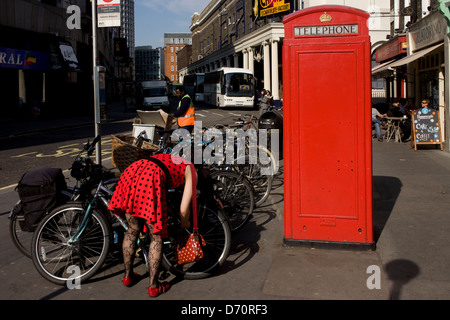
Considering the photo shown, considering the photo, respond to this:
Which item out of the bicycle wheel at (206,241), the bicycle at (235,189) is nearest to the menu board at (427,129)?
the bicycle at (235,189)

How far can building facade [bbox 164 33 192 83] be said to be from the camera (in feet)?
556

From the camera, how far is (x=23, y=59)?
2600 centimetres

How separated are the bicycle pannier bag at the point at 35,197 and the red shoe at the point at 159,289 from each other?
1.31m

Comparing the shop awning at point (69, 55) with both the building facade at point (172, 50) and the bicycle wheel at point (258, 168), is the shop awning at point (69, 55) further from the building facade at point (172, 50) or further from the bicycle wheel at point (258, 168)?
the building facade at point (172, 50)

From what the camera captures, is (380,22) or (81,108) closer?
(81,108)

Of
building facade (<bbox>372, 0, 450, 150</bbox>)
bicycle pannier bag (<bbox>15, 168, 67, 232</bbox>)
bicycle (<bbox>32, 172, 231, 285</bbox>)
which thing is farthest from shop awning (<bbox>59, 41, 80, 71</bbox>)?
bicycle (<bbox>32, 172, 231, 285</bbox>)

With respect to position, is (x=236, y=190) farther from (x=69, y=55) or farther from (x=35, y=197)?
(x=69, y=55)

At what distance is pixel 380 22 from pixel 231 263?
123ft

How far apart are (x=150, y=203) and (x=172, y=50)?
575 feet

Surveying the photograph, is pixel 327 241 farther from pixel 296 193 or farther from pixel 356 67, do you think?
pixel 356 67

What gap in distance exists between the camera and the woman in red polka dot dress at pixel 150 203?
4.02 m

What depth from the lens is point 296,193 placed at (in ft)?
17.5

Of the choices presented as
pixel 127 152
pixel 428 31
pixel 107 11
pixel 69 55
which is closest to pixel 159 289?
pixel 127 152
